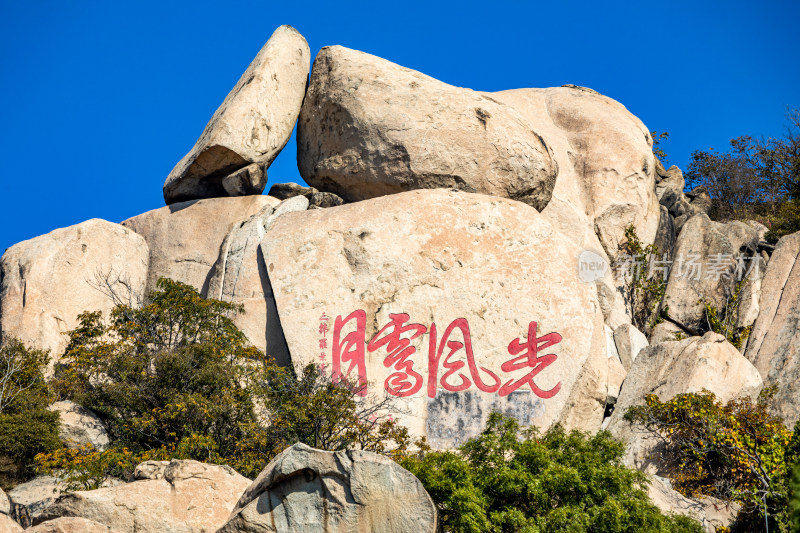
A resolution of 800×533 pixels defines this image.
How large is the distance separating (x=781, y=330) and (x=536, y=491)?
372 inches

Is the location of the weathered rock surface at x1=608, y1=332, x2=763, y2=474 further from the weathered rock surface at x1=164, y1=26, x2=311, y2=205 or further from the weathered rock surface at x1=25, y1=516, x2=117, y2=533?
the weathered rock surface at x1=164, y1=26, x2=311, y2=205

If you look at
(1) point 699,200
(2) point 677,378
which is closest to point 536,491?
(2) point 677,378

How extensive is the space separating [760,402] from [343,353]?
758 centimetres

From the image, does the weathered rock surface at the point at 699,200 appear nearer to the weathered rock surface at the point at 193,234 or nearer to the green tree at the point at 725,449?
the green tree at the point at 725,449

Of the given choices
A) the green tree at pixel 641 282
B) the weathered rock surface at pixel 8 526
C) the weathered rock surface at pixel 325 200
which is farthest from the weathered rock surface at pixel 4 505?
the green tree at pixel 641 282

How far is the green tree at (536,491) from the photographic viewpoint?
32.7 feet

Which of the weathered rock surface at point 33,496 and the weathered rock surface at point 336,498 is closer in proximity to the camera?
the weathered rock surface at point 336,498

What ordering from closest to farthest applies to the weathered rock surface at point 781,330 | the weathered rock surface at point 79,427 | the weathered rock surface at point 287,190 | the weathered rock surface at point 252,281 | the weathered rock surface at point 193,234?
the weathered rock surface at point 79,427 → the weathered rock surface at point 781,330 → the weathered rock surface at point 252,281 → the weathered rock surface at point 193,234 → the weathered rock surface at point 287,190

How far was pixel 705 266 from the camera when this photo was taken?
798 inches

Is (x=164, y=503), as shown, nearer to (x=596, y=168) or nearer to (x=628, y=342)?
(x=628, y=342)

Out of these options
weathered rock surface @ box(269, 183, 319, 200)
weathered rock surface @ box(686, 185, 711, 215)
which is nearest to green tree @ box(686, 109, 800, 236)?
weathered rock surface @ box(686, 185, 711, 215)

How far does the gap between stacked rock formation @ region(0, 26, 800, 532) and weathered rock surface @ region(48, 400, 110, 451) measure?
0.12ft

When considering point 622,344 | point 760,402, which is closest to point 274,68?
point 622,344

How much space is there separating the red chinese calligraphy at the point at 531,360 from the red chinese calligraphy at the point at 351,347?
259cm
